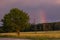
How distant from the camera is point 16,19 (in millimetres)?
50812

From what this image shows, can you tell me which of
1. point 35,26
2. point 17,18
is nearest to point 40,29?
point 35,26

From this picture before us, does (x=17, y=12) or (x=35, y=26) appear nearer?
(x=17, y=12)

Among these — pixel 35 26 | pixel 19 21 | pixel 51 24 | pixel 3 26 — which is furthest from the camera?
pixel 51 24

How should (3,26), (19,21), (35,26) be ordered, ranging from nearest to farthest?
(19,21)
(3,26)
(35,26)

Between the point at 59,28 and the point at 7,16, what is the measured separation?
18.8 meters

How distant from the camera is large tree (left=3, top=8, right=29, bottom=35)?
50.5 m

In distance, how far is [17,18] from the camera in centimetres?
5062

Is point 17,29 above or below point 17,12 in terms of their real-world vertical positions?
below

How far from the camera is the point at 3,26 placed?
2122 inches

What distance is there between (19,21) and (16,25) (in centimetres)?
143

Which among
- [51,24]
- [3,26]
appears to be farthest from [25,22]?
[51,24]

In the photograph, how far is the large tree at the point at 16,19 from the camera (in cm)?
5053

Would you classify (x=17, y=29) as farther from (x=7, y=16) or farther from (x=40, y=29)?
(x=40, y=29)

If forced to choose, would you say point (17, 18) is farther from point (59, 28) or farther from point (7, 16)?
point (59, 28)
